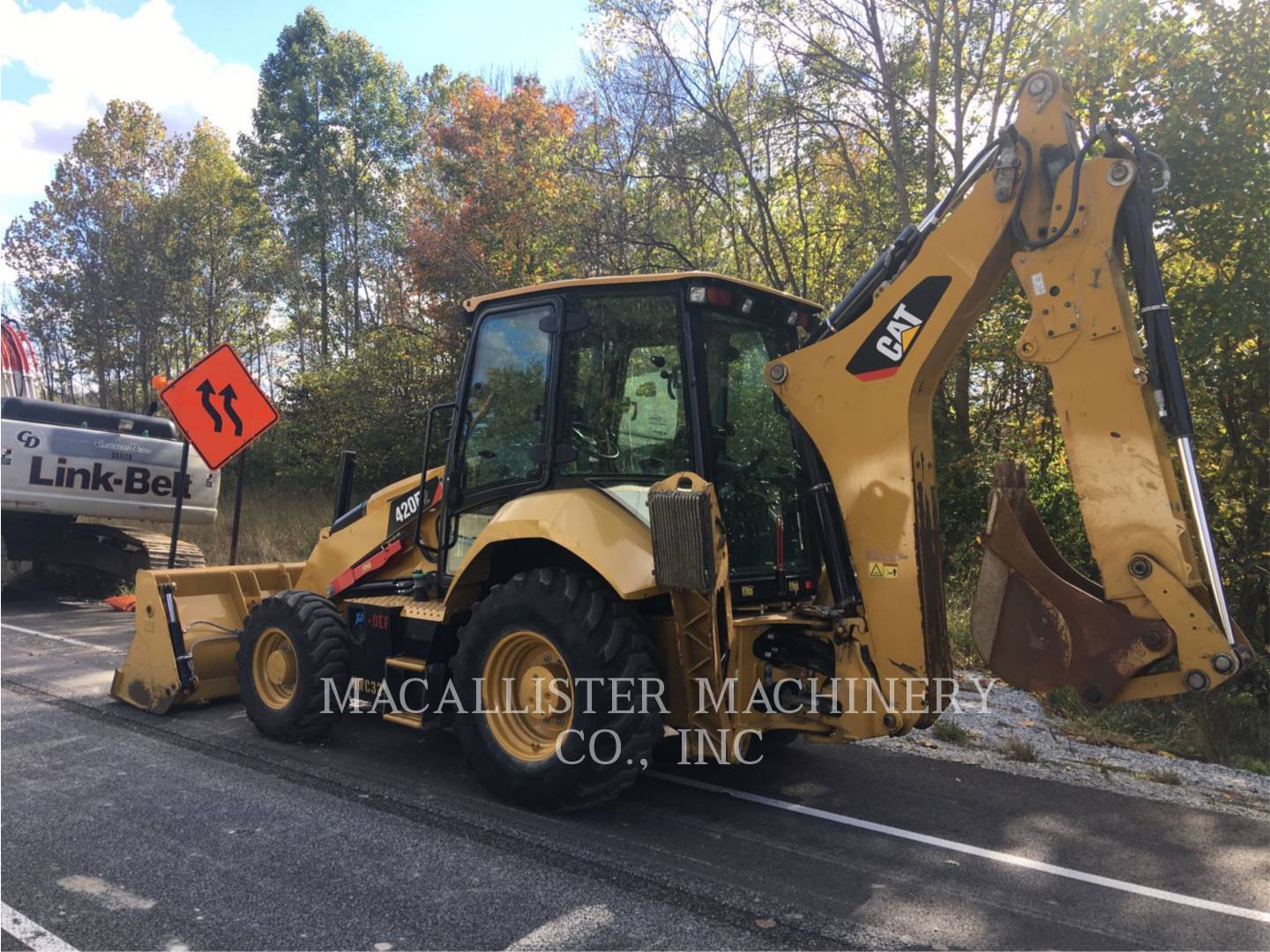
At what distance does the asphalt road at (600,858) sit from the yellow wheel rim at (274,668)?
1.17ft

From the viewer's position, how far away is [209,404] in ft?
26.9

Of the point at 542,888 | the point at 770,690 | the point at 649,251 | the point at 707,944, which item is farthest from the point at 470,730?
the point at 649,251

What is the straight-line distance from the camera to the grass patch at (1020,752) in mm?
5558

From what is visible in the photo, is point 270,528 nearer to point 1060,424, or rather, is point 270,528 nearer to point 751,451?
point 751,451

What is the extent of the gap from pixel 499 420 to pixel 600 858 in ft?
7.88

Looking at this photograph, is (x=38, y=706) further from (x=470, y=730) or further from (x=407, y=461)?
(x=407, y=461)

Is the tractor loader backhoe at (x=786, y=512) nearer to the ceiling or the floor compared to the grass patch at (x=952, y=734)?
nearer to the ceiling

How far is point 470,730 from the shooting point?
4.84 m

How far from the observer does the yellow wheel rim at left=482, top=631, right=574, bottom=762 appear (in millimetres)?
4668

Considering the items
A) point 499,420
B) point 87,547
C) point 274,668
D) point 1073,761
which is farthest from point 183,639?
point 87,547

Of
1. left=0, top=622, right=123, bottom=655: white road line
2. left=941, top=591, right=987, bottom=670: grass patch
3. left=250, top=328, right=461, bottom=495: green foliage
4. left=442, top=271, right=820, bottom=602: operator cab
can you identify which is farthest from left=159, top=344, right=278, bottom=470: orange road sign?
left=250, top=328, right=461, bottom=495: green foliage

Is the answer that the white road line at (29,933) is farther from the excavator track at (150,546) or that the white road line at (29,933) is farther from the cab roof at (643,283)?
the excavator track at (150,546)

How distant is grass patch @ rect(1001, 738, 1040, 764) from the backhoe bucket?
173 cm

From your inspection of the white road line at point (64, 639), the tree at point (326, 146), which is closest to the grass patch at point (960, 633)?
the white road line at point (64, 639)
